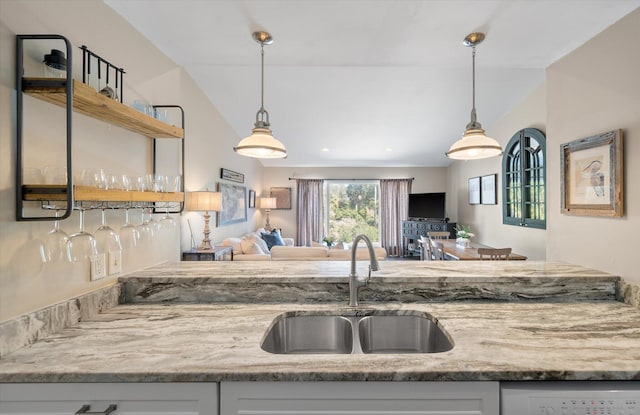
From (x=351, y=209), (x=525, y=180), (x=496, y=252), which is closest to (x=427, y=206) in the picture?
(x=351, y=209)

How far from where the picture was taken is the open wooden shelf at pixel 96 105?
1.12m

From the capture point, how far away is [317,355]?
1078 mm

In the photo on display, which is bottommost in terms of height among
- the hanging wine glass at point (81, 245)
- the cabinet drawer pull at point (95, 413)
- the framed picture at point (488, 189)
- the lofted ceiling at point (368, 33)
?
the cabinet drawer pull at point (95, 413)

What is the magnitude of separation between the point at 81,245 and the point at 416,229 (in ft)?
21.7

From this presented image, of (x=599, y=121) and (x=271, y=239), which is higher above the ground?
(x=599, y=121)

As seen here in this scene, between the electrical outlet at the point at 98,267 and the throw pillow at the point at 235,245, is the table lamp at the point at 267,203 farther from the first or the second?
the electrical outlet at the point at 98,267

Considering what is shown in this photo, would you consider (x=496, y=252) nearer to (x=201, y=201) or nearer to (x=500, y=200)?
(x=500, y=200)

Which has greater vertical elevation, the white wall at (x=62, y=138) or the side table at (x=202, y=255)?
the white wall at (x=62, y=138)

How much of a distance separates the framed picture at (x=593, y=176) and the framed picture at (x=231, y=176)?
4.15 meters

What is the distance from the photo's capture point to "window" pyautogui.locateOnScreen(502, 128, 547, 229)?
395cm

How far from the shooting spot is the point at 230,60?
228cm

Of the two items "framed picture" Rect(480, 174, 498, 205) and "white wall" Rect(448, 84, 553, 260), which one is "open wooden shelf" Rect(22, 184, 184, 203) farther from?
"framed picture" Rect(480, 174, 498, 205)

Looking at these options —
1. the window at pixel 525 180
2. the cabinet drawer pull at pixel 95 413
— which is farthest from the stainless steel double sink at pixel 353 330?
the window at pixel 525 180

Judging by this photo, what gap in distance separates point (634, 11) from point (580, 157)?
74 centimetres
